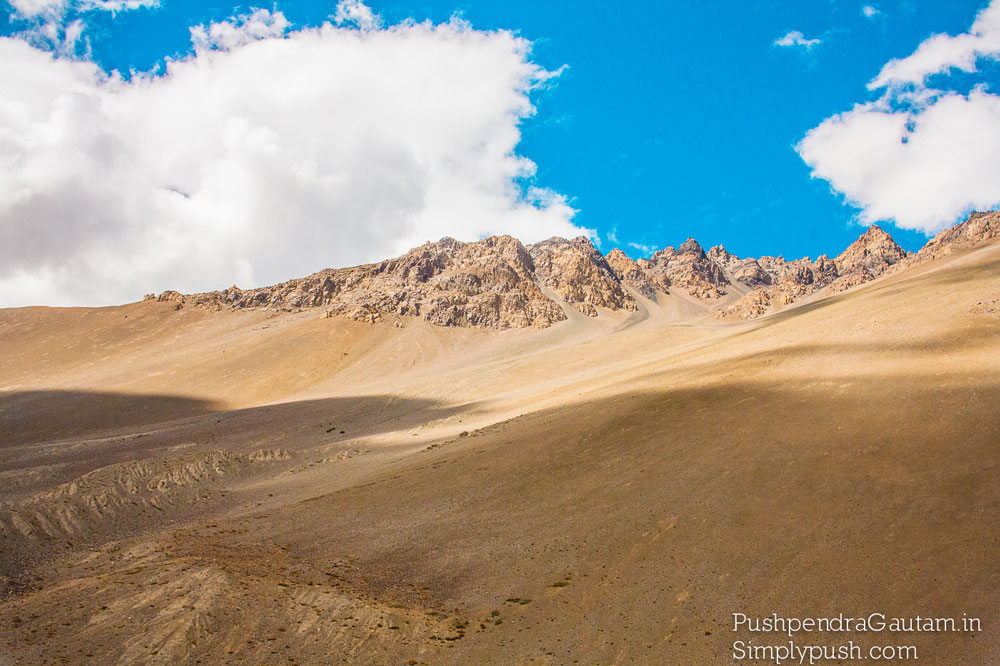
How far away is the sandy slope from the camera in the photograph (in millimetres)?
10586

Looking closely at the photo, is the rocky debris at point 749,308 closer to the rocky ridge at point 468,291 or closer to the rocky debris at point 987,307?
the rocky ridge at point 468,291

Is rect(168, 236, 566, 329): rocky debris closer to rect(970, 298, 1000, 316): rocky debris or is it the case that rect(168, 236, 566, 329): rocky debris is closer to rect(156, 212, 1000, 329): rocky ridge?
rect(156, 212, 1000, 329): rocky ridge

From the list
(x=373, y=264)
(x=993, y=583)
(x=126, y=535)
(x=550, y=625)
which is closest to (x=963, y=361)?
(x=993, y=583)

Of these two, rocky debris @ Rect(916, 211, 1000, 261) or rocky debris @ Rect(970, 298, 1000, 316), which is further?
→ rocky debris @ Rect(916, 211, 1000, 261)

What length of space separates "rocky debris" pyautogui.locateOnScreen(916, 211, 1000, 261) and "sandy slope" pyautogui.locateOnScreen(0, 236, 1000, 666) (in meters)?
128

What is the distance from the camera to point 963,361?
72.2 ft

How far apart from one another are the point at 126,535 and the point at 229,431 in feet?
93.0

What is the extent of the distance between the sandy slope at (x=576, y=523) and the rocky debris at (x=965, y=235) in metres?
128

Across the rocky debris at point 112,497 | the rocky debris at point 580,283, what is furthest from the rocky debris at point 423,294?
the rocky debris at point 112,497

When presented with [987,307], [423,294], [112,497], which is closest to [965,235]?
[423,294]

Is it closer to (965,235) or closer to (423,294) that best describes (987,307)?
(423,294)

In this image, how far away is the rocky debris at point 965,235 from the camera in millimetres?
129875

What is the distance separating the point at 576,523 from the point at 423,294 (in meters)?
117

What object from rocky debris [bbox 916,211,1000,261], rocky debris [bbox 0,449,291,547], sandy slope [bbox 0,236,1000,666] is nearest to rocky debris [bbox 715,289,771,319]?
rocky debris [bbox 916,211,1000,261]
